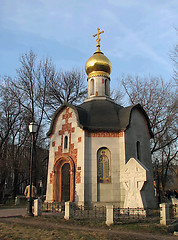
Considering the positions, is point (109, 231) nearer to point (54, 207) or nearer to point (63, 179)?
point (54, 207)

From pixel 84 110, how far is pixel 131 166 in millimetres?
5697

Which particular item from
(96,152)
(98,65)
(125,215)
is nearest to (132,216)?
(125,215)

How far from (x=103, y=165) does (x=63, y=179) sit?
3.00 metres

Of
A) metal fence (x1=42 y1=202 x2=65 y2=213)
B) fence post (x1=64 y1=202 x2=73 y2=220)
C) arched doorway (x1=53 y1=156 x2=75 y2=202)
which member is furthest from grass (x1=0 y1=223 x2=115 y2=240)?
arched doorway (x1=53 y1=156 x2=75 y2=202)

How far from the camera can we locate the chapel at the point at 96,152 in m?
14.2

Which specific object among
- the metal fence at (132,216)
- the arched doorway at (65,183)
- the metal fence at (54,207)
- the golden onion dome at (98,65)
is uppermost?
the golden onion dome at (98,65)

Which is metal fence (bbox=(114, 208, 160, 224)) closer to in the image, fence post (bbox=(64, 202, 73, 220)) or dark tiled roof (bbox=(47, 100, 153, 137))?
fence post (bbox=(64, 202, 73, 220))

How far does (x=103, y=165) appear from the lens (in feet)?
48.4

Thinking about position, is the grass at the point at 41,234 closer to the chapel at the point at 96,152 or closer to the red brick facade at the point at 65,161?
the chapel at the point at 96,152

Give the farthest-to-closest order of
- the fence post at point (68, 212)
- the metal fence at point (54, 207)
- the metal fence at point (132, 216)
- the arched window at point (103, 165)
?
1. the arched window at point (103, 165)
2. the metal fence at point (54, 207)
3. the fence post at point (68, 212)
4. the metal fence at point (132, 216)

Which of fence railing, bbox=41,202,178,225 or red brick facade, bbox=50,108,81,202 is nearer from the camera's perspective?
fence railing, bbox=41,202,178,225

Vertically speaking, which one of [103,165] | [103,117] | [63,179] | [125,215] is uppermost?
[103,117]

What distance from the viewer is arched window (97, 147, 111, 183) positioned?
14477mm

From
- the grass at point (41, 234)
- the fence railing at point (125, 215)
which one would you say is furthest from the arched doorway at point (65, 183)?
the grass at point (41, 234)
